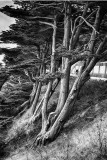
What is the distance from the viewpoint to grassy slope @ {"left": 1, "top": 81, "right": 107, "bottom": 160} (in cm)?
589

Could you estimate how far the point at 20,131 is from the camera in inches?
478

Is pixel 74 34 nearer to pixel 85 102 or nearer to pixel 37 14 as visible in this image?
pixel 37 14

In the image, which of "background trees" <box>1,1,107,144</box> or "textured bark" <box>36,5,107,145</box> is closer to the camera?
"background trees" <box>1,1,107,144</box>

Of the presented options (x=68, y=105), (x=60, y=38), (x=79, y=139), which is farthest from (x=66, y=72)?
(x=60, y=38)

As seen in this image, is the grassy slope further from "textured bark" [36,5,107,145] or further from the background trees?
the background trees

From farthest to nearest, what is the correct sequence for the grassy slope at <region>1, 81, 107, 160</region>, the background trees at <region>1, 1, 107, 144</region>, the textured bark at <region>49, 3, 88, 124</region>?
the textured bark at <region>49, 3, 88, 124</region> < the background trees at <region>1, 1, 107, 144</region> < the grassy slope at <region>1, 81, 107, 160</region>

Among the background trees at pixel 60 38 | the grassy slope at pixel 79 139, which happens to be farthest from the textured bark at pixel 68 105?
the grassy slope at pixel 79 139

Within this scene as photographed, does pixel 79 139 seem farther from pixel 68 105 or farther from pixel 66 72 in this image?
pixel 66 72

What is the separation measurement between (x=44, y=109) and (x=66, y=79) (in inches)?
93.5

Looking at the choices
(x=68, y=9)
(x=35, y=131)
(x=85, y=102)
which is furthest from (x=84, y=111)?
(x=68, y=9)

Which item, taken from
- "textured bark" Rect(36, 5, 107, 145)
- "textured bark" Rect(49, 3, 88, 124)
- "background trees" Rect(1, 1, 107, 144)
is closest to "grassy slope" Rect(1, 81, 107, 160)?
"textured bark" Rect(36, 5, 107, 145)

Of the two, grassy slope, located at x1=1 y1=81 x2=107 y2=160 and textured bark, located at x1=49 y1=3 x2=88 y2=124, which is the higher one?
textured bark, located at x1=49 y1=3 x2=88 y2=124

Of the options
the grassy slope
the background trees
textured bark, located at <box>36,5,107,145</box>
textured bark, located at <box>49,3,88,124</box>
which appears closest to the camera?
the grassy slope

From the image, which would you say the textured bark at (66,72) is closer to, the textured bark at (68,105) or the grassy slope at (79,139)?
the textured bark at (68,105)
